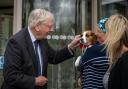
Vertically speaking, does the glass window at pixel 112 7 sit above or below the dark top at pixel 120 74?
above

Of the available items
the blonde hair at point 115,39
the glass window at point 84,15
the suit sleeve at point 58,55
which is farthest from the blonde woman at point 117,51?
the glass window at point 84,15

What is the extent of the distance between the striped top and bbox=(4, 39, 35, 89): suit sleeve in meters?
0.65

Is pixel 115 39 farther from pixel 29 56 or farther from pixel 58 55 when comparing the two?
pixel 58 55

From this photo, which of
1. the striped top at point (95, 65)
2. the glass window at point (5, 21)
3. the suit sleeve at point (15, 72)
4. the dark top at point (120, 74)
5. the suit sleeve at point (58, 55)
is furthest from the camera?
the glass window at point (5, 21)

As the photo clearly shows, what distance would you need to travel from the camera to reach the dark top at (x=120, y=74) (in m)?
3.18

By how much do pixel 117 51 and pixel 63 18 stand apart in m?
3.57

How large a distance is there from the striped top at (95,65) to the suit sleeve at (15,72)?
649mm

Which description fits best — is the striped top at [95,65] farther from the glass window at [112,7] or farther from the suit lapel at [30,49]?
the glass window at [112,7]

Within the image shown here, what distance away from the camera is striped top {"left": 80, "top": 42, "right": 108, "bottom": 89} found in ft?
12.6

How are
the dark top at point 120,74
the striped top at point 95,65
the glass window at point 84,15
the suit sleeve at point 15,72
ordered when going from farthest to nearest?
the glass window at point 84,15
the suit sleeve at point 15,72
the striped top at point 95,65
the dark top at point 120,74

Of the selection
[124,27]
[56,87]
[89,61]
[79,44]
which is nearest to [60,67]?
[56,87]

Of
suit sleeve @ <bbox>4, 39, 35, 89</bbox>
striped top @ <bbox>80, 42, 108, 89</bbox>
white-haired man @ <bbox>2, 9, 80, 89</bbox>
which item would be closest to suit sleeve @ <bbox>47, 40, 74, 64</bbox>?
white-haired man @ <bbox>2, 9, 80, 89</bbox>

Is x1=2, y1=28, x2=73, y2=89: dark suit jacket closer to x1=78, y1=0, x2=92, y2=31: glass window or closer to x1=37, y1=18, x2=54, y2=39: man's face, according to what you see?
x1=37, y1=18, x2=54, y2=39: man's face

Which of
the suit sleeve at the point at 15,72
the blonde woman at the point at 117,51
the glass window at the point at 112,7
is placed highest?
A: the glass window at the point at 112,7
